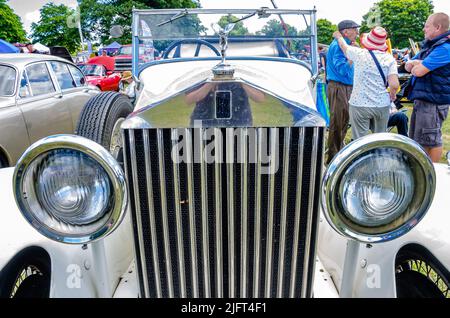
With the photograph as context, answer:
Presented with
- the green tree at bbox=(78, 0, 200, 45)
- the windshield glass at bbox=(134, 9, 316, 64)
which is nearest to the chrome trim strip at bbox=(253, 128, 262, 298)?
the windshield glass at bbox=(134, 9, 316, 64)

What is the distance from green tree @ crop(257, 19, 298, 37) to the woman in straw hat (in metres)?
1.23

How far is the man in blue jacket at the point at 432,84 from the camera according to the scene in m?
3.52

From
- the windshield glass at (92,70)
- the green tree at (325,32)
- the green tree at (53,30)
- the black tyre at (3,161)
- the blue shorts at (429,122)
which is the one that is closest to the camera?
the blue shorts at (429,122)

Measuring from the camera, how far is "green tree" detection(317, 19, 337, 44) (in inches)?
1999

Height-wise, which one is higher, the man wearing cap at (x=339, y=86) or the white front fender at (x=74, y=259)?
the man wearing cap at (x=339, y=86)

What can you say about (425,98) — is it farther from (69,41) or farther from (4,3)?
(4,3)

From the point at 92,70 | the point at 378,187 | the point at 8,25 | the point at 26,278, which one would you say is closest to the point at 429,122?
the point at 378,187

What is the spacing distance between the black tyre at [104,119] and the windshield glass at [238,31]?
20.1 inches

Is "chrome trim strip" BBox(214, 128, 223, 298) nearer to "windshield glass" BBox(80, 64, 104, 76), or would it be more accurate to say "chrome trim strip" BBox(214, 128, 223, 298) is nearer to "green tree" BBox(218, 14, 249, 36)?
"green tree" BBox(218, 14, 249, 36)

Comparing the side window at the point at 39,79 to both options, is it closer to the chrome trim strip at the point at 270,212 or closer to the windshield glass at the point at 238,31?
the windshield glass at the point at 238,31

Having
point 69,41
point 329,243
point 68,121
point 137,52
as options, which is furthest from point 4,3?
point 329,243

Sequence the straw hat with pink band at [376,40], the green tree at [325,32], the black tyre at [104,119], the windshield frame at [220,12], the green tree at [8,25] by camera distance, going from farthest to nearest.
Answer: the green tree at [325,32]
the green tree at [8,25]
the straw hat with pink band at [376,40]
the windshield frame at [220,12]
the black tyre at [104,119]

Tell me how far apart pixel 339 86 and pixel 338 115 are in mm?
369

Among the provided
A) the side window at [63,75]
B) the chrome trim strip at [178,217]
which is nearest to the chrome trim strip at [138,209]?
the chrome trim strip at [178,217]
